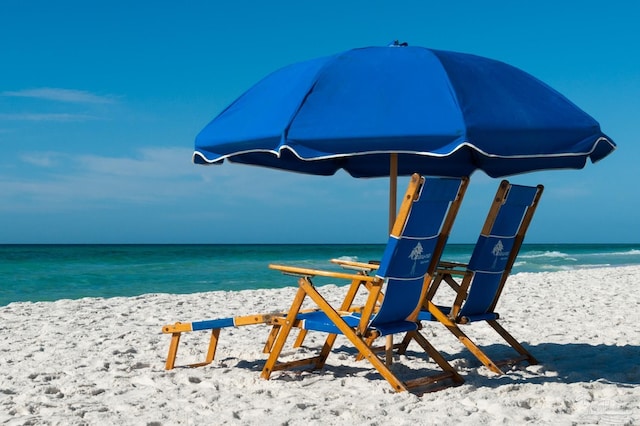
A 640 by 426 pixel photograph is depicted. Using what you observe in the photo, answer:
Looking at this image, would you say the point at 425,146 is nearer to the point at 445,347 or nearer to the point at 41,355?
the point at 445,347

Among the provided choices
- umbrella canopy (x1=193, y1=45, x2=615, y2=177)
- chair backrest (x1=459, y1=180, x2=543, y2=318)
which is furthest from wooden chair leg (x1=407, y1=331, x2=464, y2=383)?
umbrella canopy (x1=193, y1=45, x2=615, y2=177)

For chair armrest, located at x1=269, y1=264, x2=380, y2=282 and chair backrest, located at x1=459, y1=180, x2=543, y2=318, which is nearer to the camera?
chair armrest, located at x1=269, y1=264, x2=380, y2=282

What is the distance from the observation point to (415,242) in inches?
149

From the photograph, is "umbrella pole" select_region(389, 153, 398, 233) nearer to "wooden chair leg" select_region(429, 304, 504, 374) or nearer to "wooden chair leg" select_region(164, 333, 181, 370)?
"wooden chair leg" select_region(429, 304, 504, 374)

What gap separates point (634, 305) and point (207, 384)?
5686 mm

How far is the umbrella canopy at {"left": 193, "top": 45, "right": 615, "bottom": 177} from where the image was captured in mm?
3375

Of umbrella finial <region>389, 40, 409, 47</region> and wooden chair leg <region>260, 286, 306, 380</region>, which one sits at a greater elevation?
umbrella finial <region>389, 40, 409, 47</region>

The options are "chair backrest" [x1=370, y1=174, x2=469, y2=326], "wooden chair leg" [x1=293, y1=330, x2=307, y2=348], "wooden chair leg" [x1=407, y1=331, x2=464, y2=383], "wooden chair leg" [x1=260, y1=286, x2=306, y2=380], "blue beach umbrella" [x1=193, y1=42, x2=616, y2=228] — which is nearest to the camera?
"blue beach umbrella" [x1=193, y1=42, x2=616, y2=228]

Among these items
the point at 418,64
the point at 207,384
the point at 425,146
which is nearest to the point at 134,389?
the point at 207,384

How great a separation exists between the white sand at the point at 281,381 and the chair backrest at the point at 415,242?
46cm

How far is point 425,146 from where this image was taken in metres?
3.33

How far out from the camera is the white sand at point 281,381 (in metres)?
3.39

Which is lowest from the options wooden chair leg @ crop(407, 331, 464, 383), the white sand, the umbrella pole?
the white sand

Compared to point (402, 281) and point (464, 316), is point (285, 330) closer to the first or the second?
point (402, 281)
